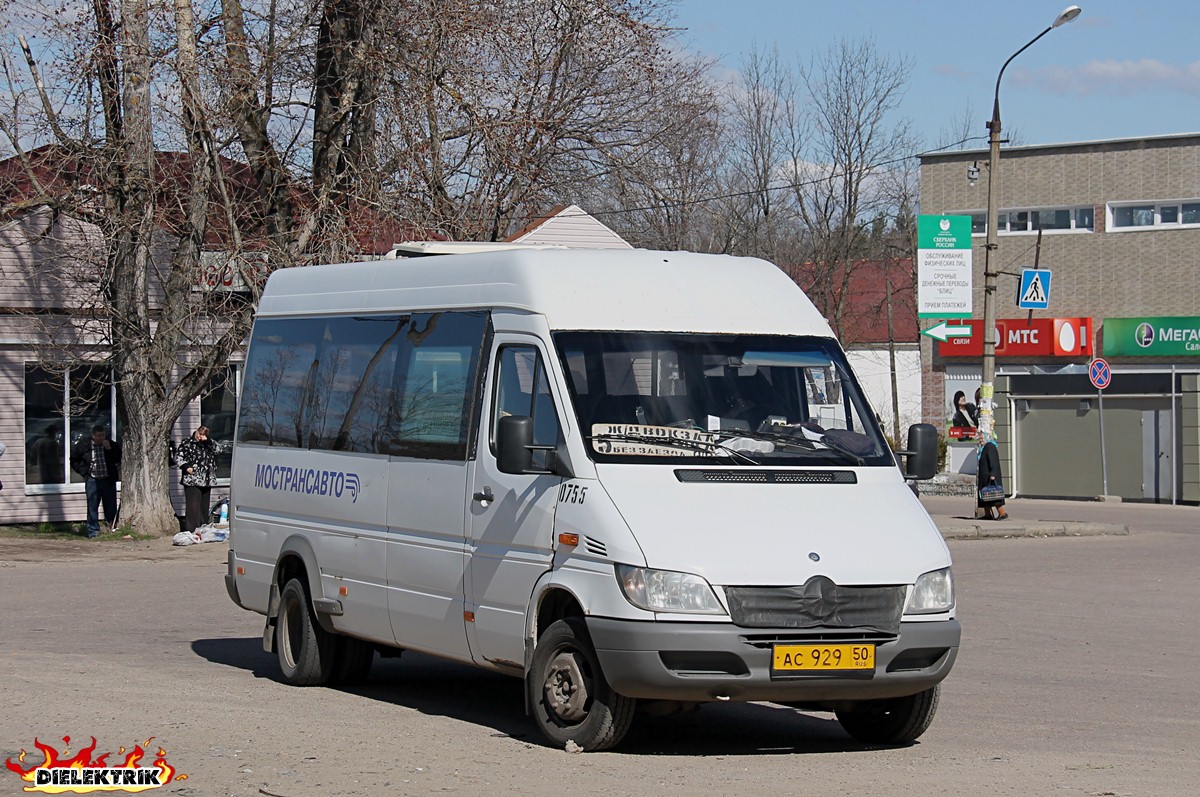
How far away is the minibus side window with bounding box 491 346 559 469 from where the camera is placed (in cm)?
870

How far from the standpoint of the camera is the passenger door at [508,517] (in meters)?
8.62

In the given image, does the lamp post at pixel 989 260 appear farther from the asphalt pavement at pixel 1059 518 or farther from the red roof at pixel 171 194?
the red roof at pixel 171 194

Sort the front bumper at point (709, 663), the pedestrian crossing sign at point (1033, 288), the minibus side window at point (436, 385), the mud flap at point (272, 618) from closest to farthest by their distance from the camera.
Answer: the front bumper at point (709, 663) < the minibus side window at point (436, 385) < the mud flap at point (272, 618) < the pedestrian crossing sign at point (1033, 288)

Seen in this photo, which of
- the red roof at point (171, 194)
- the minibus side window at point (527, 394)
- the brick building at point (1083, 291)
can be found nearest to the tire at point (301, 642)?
the minibus side window at point (527, 394)

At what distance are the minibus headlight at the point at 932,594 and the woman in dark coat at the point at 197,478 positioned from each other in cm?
1798

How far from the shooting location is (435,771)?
7590 mm

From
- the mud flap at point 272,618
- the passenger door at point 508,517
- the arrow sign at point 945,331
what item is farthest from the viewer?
the arrow sign at point 945,331

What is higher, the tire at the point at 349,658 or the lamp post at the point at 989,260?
the lamp post at the point at 989,260

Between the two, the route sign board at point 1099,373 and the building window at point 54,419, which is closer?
the building window at point 54,419

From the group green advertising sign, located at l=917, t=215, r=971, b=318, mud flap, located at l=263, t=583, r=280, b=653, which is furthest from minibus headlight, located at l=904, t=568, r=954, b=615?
green advertising sign, located at l=917, t=215, r=971, b=318

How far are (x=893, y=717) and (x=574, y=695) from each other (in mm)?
1762

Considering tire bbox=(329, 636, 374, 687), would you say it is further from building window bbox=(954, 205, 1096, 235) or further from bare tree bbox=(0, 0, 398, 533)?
building window bbox=(954, 205, 1096, 235)

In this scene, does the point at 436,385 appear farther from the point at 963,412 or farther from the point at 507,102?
the point at 963,412

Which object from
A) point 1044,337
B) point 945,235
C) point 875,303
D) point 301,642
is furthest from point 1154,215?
point 301,642
